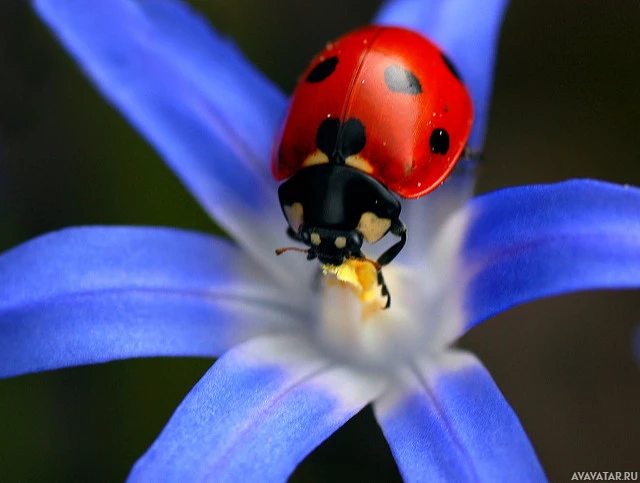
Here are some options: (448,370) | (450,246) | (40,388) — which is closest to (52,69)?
(40,388)

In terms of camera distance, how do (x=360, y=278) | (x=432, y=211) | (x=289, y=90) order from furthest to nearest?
(x=289, y=90) < (x=432, y=211) < (x=360, y=278)

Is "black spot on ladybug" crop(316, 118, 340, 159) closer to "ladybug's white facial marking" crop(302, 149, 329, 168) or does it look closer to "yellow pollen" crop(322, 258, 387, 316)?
"ladybug's white facial marking" crop(302, 149, 329, 168)

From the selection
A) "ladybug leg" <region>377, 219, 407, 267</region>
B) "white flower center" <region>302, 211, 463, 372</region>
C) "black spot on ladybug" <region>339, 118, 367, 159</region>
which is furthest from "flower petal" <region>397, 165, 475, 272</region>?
"black spot on ladybug" <region>339, 118, 367, 159</region>

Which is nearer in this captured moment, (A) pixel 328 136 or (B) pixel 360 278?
(A) pixel 328 136

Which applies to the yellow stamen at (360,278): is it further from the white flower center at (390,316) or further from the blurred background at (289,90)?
the blurred background at (289,90)

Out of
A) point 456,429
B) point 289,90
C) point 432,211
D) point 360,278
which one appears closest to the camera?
point 456,429

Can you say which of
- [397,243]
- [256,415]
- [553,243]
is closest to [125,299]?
[256,415]

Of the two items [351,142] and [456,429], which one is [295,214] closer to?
[351,142]

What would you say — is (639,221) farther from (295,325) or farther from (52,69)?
(52,69)
